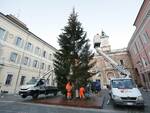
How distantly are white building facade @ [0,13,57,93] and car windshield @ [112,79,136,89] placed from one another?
951 centimetres

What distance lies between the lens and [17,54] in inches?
855

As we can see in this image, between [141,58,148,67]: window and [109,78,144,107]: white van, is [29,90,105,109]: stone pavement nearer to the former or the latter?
[109,78,144,107]: white van

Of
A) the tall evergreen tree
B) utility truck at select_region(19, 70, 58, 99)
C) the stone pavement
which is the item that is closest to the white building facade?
utility truck at select_region(19, 70, 58, 99)

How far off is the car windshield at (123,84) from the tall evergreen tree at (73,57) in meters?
3.93

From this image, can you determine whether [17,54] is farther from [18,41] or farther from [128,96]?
[128,96]

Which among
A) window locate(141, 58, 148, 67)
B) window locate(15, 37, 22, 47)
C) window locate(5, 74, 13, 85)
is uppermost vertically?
window locate(15, 37, 22, 47)

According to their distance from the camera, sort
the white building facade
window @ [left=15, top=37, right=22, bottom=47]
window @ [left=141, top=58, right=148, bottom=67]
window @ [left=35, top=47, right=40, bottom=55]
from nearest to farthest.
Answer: the white building facade < window @ [left=15, top=37, right=22, bottom=47] < window @ [left=141, top=58, right=148, bottom=67] < window @ [left=35, top=47, right=40, bottom=55]

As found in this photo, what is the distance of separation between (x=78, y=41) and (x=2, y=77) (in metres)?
13.4

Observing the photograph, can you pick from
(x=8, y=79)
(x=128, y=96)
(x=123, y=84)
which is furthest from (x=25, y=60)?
(x=128, y=96)

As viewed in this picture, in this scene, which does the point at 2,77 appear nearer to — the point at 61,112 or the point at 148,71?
the point at 61,112

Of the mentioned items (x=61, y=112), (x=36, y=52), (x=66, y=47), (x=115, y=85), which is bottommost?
(x=61, y=112)

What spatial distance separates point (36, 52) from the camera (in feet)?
89.1

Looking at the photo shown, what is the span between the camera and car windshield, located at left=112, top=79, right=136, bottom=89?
31.4 feet

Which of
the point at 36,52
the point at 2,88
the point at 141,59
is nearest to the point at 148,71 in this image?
the point at 141,59
